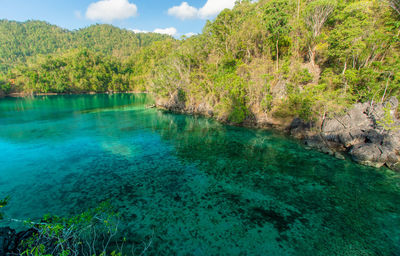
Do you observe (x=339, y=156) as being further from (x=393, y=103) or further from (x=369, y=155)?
(x=393, y=103)

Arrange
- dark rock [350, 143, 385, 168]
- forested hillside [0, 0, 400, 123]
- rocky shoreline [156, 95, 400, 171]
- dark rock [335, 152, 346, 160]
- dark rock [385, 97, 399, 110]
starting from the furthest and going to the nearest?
forested hillside [0, 0, 400, 123], dark rock [385, 97, 399, 110], dark rock [335, 152, 346, 160], rocky shoreline [156, 95, 400, 171], dark rock [350, 143, 385, 168]

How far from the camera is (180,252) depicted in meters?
10.7

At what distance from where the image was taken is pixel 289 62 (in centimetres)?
3794

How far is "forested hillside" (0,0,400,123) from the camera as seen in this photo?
27438mm

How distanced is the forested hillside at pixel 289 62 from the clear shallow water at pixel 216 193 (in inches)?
415

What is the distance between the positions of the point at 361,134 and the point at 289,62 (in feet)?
67.0

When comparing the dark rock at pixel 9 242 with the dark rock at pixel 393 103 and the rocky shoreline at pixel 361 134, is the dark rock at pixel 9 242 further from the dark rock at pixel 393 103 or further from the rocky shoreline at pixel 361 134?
the dark rock at pixel 393 103

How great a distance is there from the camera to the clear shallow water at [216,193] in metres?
11.6

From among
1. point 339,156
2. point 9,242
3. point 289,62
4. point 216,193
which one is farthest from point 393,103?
point 9,242

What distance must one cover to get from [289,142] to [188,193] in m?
20.6

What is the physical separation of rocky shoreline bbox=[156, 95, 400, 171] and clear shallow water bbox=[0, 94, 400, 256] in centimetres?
232

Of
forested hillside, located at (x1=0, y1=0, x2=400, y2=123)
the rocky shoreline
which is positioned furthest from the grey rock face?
forested hillside, located at (x1=0, y1=0, x2=400, y2=123)

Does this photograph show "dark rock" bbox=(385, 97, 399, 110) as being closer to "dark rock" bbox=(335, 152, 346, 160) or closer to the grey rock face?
the grey rock face

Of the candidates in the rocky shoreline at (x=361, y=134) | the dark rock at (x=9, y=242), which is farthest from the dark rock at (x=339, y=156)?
the dark rock at (x=9, y=242)
